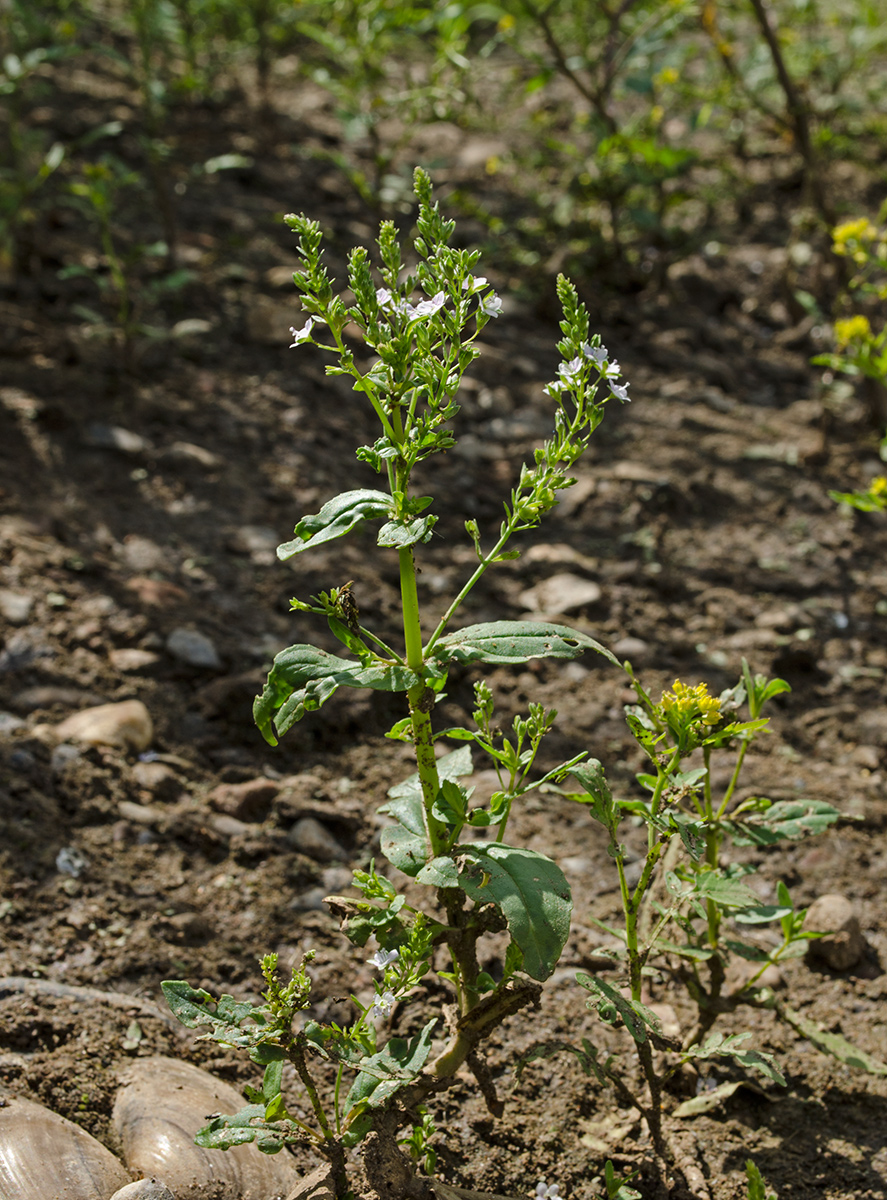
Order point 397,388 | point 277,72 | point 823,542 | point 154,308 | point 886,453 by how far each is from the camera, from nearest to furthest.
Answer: point 397,388 → point 886,453 → point 823,542 → point 154,308 → point 277,72

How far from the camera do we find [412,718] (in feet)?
5.25

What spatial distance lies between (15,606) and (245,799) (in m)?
0.87

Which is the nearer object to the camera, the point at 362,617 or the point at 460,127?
the point at 362,617

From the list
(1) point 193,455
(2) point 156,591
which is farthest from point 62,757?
(1) point 193,455

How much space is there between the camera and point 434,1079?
5.31 feet

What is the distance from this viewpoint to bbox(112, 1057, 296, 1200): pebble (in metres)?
1.54

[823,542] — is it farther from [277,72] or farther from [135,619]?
[277,72]

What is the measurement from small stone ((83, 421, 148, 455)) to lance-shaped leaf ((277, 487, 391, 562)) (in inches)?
82.4

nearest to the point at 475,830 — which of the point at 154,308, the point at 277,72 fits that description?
the point at 154,308

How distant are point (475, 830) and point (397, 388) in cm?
124

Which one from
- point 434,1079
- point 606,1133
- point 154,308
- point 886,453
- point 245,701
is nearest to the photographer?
point 434,1079

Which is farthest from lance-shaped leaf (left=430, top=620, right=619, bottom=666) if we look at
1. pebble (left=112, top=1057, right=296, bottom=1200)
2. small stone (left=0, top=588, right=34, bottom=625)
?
small stone (left=0, top=588, right=34, bottom=625)

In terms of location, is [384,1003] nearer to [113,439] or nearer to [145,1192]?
[145,1192]

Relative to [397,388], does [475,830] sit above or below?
below
